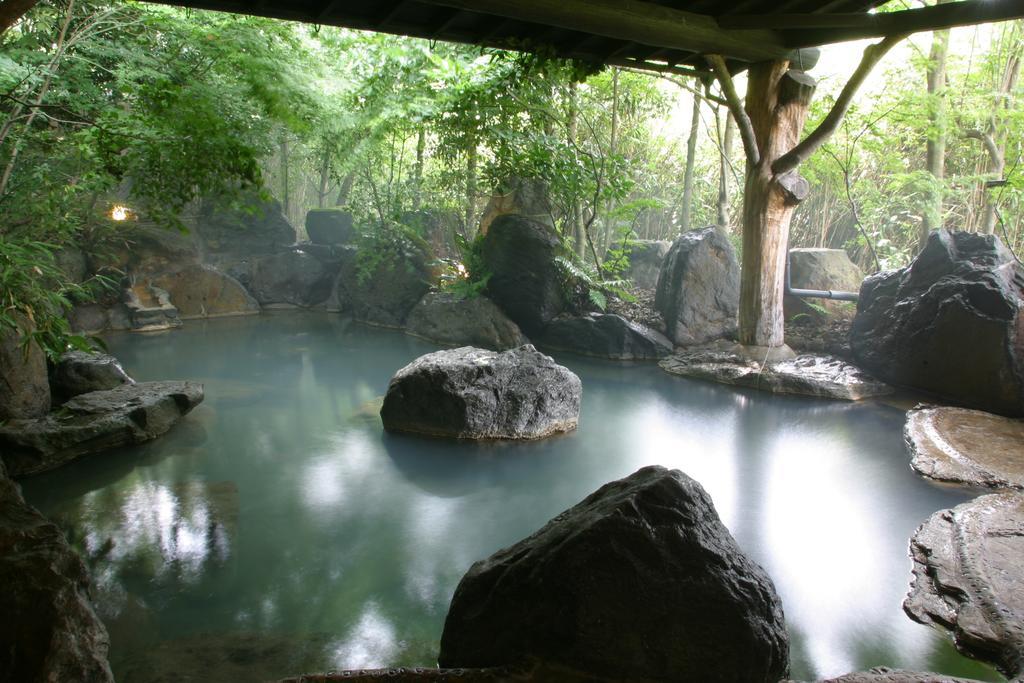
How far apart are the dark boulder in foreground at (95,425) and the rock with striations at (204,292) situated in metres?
7.00

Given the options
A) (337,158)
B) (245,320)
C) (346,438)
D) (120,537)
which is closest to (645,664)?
(120,537)

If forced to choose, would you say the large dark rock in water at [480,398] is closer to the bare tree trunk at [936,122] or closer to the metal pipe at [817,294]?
the metal pipe at [817,294]

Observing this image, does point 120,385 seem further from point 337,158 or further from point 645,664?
point 337,158

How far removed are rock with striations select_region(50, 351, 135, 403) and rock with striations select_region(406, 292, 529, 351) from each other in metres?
5.06

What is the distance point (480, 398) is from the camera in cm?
609

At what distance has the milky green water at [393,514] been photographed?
3182 mm

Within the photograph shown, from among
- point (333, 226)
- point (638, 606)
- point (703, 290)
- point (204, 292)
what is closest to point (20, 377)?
point (638, 606)

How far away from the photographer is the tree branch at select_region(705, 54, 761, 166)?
22.6ft

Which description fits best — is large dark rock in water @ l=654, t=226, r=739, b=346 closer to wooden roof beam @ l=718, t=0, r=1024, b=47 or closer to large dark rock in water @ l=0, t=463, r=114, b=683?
wooden roof beam @ l=718, t=0, r=1024, b=47

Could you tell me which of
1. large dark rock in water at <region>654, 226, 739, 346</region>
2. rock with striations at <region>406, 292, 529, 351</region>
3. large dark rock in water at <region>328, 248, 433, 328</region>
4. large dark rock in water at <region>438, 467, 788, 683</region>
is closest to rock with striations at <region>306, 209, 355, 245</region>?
large dark rock in water at <region>328, 248, 433, 328</region>

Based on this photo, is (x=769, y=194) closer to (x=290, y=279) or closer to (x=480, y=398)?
(x=480, y=398)

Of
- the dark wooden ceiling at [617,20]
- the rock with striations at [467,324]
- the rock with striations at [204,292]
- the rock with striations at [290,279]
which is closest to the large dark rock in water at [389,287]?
the rock with striations at [467,324]

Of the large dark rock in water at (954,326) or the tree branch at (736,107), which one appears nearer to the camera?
the large dark rock in water at (954,326)

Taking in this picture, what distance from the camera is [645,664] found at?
8.29ft
